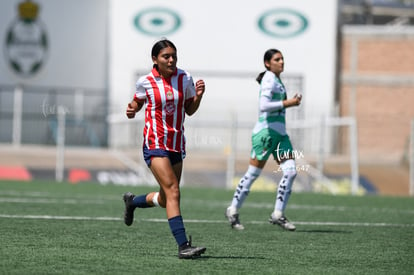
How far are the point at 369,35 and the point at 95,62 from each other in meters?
10.7

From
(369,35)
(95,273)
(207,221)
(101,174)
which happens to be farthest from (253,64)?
(95,273)

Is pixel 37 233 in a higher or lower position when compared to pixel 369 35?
lower

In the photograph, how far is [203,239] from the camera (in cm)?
1056

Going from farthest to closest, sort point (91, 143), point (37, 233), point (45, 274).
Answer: point (91, 143) < point (37, 233) < point (45, 274)

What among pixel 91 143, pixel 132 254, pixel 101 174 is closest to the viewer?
pixel 132 254

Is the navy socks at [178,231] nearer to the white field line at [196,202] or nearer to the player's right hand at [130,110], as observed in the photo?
the player's right hand at [130,110]

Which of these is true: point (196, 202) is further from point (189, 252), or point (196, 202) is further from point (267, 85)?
point (189, 252)

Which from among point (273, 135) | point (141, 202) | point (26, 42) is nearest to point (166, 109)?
point (141, 202)

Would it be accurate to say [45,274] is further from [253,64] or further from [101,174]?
[253,64]

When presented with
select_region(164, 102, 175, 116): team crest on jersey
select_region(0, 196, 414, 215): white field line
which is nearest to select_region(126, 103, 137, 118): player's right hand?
select_region(164, 102, 175, 116): team crest on jersey

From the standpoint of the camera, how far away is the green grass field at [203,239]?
8.20m

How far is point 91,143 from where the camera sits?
35.3 m

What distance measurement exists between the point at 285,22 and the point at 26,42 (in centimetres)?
981

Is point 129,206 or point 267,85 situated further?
point 267,85
